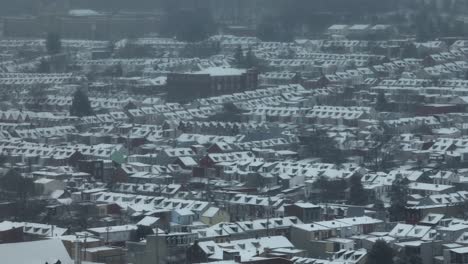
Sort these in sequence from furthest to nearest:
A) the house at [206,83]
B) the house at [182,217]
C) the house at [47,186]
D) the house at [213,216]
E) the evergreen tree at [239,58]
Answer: the evergreen tree at [239,58] < the house at [206,83] < the house at [47,186] < the house at [213,216] < the house at [182,217]

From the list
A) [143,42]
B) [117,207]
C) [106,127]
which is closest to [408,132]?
[106,127]

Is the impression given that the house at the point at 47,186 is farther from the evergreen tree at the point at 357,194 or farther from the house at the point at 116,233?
the evergreen tree at the point at 357,194

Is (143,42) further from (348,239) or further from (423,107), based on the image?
(348,239)

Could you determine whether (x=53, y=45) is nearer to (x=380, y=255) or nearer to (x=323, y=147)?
(x=323, y=147)

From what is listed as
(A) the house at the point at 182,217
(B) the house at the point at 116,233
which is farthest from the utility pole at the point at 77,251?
(A) the house at the point at 182,217

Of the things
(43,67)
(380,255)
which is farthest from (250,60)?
(380,255)

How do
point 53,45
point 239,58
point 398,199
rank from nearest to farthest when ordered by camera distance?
point 398,199
point 239,58
point 53,45

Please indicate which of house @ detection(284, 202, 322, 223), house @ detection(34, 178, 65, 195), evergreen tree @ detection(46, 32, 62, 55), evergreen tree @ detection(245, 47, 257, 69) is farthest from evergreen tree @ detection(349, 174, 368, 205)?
evergreen tree @ detection(46, 32, 62, 55)
